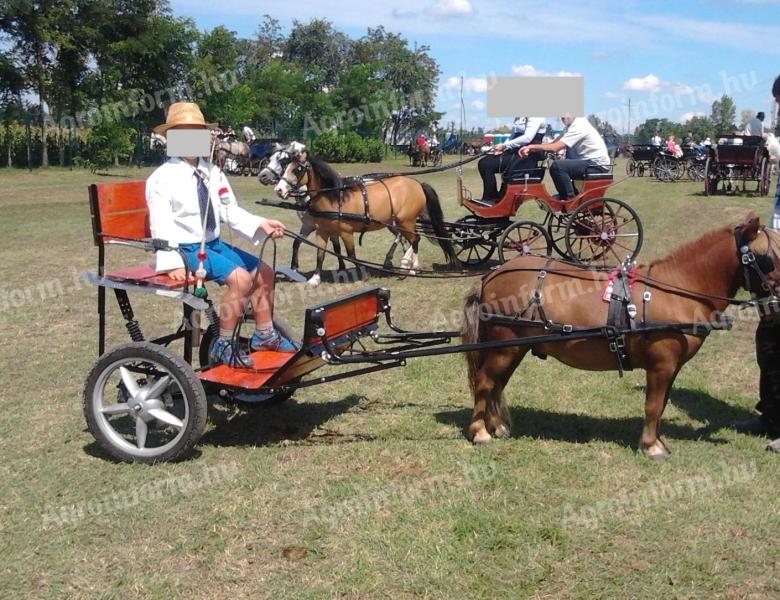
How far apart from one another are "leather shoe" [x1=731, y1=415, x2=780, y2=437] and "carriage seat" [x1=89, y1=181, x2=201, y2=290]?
3808 millimetres

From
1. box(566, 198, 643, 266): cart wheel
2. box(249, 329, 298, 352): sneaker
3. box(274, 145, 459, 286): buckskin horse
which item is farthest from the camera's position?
box(566, 198, 643, 266): cart wheel

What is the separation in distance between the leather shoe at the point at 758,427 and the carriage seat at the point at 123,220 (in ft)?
12.5

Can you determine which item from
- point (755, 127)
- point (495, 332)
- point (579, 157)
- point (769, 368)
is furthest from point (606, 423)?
point (579, 157)

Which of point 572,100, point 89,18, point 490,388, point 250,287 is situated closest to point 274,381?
point 250,287

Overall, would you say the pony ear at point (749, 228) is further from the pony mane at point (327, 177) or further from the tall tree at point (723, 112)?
the tall tree at point (723, 112)

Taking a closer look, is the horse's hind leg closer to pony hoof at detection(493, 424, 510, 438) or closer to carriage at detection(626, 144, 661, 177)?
pony hoof at detection(493, 424, 510, 438)

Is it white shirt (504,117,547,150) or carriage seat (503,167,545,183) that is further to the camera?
carriage seat (503,167,545,183)

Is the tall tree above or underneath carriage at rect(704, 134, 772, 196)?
above

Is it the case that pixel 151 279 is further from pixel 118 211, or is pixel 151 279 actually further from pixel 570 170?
pixel 570 170

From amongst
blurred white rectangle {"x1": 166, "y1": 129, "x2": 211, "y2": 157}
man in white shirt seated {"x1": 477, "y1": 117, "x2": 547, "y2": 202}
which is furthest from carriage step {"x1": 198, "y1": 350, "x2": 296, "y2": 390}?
man in white shirt seated {"x1": 477, "y1": 117, "x2": 547, "y2": 202}

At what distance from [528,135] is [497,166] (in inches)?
28.8

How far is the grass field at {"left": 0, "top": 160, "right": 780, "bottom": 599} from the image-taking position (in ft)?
11.7

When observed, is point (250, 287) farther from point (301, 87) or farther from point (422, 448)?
point (301, 87)

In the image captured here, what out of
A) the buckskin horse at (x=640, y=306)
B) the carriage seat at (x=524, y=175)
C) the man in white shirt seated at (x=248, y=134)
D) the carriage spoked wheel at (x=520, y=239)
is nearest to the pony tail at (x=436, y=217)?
the carriage spoked wheel at (x=520, y=239)
